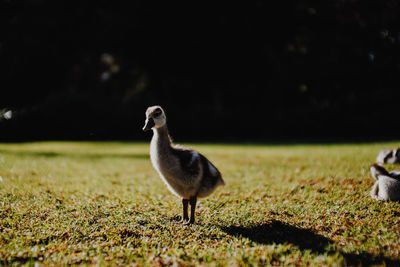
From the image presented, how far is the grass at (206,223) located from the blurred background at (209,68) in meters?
14.9

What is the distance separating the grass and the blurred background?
14.9 metres

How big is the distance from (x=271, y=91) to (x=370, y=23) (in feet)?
36.1

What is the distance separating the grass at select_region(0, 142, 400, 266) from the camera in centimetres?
370

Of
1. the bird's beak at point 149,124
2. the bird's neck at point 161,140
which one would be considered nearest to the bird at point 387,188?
the bird's neck at point 161,140

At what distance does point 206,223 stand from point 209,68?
23579mm

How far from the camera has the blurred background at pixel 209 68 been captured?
22500 millimetres

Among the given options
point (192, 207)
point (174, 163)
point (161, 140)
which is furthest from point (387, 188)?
point (161, 140)

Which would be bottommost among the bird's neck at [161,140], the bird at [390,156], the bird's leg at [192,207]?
the bird's leg at [192,207]

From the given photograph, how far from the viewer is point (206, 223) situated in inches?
194

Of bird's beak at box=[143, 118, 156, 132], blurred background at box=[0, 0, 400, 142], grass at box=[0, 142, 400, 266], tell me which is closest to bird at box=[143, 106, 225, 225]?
bird's beak at box=[143, 118, 156, 132]

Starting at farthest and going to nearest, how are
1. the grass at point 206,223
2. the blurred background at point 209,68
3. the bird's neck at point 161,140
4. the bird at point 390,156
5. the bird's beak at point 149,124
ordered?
1. the blurred background at point 209,68
2. the bird at point 390,156
3. the bird's neck at point 161,140
4. the bird's beak at point 149,124
5. the grass at point 206,223

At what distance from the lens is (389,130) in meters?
21.7

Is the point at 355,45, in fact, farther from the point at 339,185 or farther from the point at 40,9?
the point at 40,9

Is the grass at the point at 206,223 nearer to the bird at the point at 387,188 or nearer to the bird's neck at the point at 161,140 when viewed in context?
the bird at the point at 387,188
